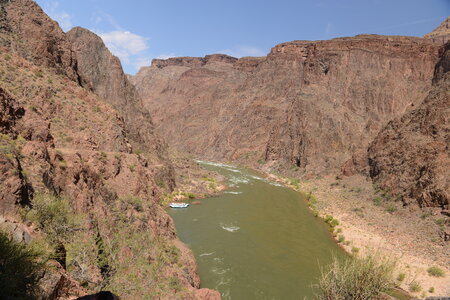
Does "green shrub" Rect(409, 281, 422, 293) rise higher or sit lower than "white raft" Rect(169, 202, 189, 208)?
lower

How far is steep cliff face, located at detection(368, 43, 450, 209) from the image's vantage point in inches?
1206

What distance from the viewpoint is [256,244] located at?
25.2 metres

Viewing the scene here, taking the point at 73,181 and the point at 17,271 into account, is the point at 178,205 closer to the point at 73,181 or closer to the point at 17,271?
the point at 73,181

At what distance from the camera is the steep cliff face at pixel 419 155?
30.6m

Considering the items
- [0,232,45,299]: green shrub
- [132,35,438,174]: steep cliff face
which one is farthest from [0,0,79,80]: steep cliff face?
[132,35,438,174]: steep cliff face

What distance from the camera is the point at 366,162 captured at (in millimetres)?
47469

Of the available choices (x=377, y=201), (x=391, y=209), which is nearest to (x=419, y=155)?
(x=377, y=201)

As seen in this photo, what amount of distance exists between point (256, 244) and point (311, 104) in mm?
52906

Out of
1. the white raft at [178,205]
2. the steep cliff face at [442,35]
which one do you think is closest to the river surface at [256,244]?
the white raft at [178,205]

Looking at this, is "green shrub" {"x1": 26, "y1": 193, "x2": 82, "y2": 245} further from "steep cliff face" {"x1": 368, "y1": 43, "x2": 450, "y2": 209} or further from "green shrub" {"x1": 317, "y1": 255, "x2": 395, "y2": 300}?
"steep cliff face" {"x1": 368, "y1": 43, "x2": 450, "y2": 209}

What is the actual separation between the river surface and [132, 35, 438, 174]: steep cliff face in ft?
89.5

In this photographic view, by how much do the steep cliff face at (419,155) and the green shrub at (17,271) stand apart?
3450 centimetres

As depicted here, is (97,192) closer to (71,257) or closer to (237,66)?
(71,257)

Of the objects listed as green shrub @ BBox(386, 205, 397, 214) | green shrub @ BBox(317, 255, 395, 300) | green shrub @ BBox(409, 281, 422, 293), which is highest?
green shrub @ BBox(317, 255, 395, 300)
